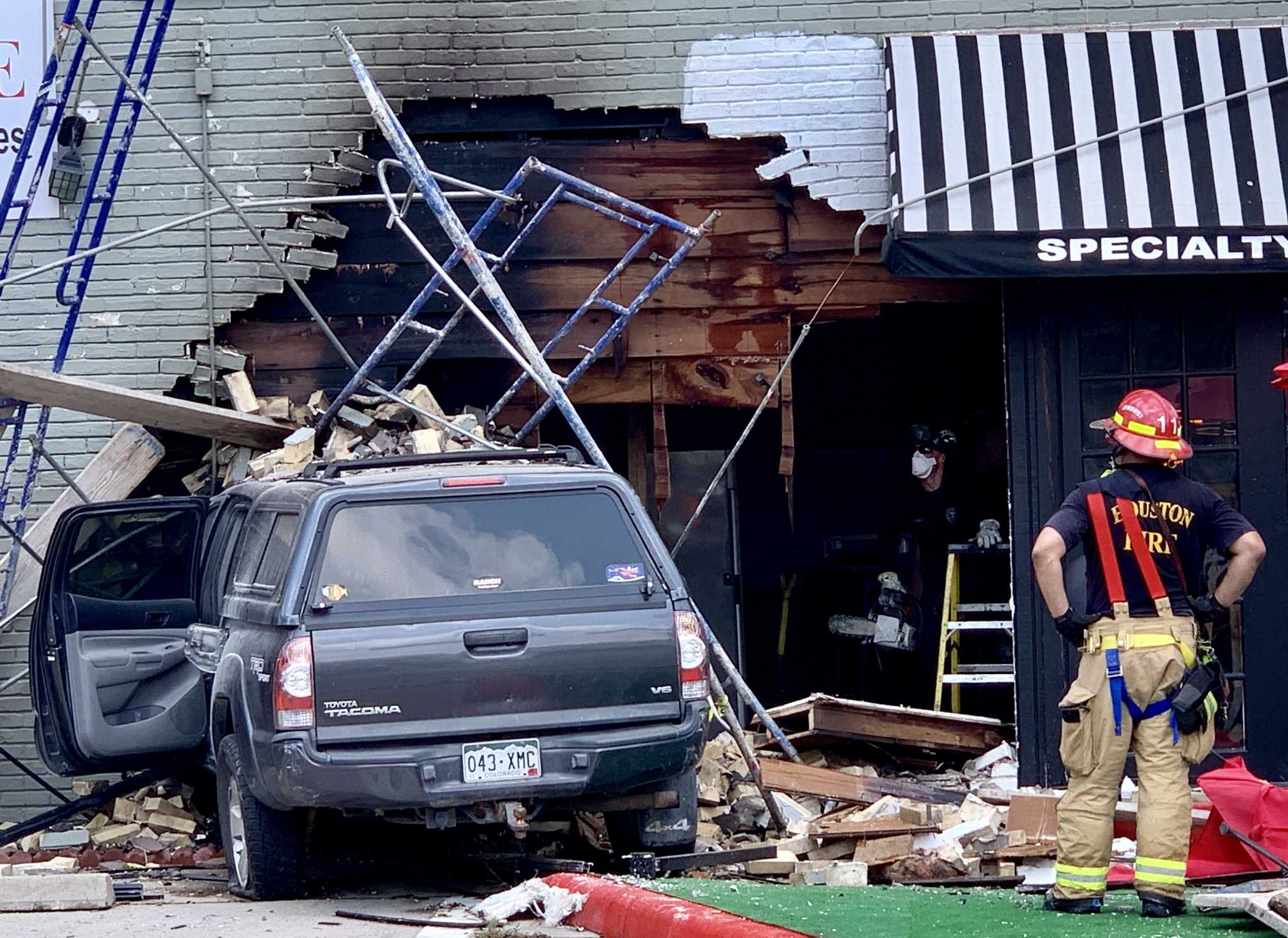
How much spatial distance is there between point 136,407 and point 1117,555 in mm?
5218

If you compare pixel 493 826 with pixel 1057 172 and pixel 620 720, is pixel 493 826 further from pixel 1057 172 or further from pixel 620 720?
pixel 1057 172

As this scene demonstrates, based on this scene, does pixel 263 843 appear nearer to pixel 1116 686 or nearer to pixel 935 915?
pixel 935 915

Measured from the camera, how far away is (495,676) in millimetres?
6918

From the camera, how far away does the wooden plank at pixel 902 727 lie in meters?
10.1

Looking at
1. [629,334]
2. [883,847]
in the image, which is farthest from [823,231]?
[883,847]

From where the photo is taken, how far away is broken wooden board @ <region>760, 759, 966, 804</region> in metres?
9.33

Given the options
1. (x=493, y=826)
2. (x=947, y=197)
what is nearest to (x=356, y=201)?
(x=947, y=197)

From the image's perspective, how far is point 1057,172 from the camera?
991 centimetres

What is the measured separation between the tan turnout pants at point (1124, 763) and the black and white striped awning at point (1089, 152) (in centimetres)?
362

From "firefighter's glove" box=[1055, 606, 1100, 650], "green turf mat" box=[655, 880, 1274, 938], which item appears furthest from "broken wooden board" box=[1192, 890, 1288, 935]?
"firefighter's glove" box=[1055, 606, 1100, 650]

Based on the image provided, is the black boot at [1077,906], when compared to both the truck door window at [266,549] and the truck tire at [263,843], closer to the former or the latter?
the truck tire at [263,843]

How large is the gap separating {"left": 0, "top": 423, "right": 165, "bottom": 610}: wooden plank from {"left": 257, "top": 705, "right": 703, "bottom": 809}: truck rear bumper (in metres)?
4.04

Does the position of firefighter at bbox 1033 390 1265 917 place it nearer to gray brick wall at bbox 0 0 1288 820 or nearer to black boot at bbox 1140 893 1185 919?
black boot at bbox 1140 893 1185 919

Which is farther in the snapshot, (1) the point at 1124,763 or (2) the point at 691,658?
(2) the point at 691,658
